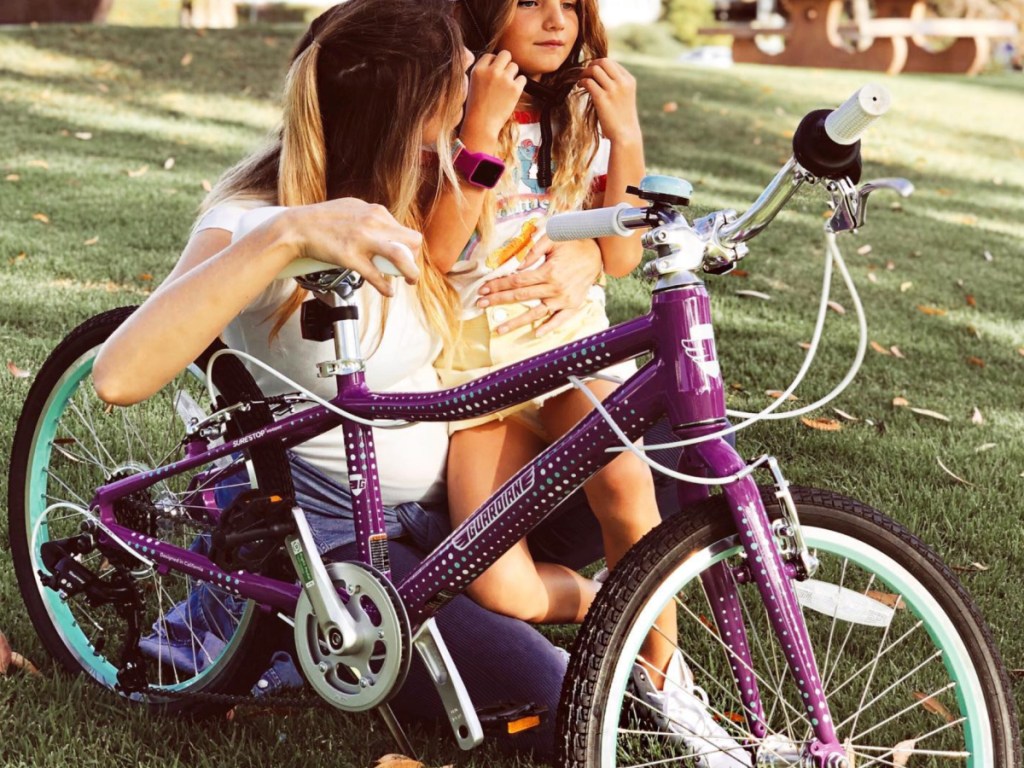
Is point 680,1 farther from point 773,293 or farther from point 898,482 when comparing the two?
point 898,482

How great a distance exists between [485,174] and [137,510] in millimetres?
996

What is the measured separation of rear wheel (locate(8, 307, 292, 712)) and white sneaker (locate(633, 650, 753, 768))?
0.79 m

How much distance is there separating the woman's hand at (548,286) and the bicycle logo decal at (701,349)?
2.62ft

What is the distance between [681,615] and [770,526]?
133 centimetres

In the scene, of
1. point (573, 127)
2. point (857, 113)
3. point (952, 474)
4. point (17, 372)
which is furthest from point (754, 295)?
point (857, 113)

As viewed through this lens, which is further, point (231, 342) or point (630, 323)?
point (231, 342)

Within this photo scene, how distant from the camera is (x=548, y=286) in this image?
2.62 meters

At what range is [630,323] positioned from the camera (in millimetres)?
1892

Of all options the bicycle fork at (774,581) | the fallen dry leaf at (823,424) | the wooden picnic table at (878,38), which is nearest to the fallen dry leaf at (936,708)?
the bicycle fork at (774,581)

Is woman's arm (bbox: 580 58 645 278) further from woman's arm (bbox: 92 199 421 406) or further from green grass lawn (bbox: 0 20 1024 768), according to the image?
woman's arm (bbox: 92 199 421 406)

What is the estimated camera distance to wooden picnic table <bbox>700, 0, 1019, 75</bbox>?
18812mm

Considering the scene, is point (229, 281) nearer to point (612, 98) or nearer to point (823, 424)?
point (612, 98)

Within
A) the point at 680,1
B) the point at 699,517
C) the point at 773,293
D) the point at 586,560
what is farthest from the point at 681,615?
the point at 680,1

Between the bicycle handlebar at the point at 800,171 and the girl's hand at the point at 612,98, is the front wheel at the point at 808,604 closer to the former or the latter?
the bicycle handlebar at the point at 800,171
